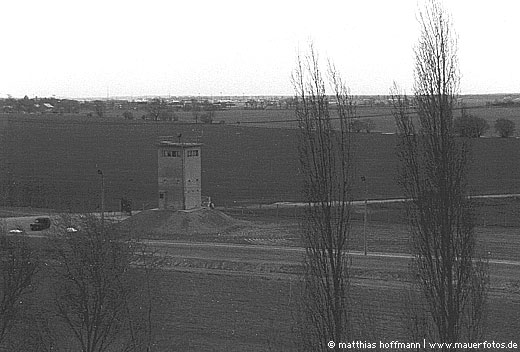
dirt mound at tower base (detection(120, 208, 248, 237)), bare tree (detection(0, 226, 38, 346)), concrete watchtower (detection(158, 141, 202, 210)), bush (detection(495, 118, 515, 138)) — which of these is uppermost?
bush (detection(495, 118, 515, 138))

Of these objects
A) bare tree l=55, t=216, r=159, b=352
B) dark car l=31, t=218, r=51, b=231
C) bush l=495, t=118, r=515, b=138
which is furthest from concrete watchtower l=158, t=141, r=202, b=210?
bush l=495, t=118, r=515, b=138

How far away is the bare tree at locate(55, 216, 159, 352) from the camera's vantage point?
16.7m

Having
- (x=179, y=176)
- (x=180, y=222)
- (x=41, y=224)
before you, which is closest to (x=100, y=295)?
(x=180, y=222)

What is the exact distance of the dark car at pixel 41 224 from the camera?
35969 millimetres

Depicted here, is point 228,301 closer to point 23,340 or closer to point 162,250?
point 23,340

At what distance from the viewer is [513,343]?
16.3 metres

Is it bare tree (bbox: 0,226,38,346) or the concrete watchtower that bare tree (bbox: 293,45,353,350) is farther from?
the concrete watchtower

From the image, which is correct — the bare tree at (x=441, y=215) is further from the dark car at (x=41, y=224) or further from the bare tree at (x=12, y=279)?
the dark car at (x=41, y=224)

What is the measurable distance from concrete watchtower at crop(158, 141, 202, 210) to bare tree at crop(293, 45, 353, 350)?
2610 cm

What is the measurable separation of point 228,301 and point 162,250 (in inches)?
303

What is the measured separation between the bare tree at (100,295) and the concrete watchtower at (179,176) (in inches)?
656

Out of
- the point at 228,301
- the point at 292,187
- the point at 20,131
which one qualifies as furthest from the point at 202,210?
the point at 20,131

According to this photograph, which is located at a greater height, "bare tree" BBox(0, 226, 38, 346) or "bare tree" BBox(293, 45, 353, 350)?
"bare tree" BBox(293, 45, 353, 350)

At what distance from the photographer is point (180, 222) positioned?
3603 cm
